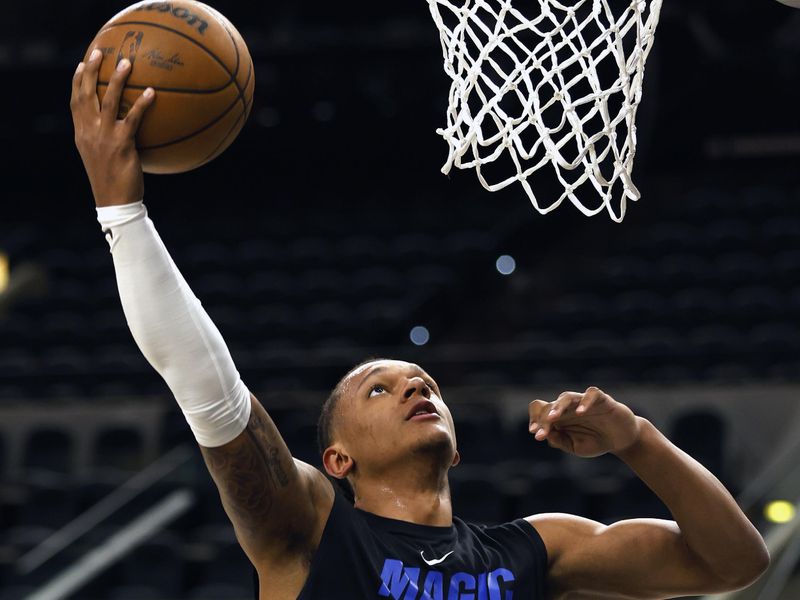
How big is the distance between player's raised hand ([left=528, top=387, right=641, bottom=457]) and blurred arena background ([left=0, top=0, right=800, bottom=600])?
6.74 ft

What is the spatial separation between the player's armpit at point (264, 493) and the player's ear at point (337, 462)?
184 millimetres

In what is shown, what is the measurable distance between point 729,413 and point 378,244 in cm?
431

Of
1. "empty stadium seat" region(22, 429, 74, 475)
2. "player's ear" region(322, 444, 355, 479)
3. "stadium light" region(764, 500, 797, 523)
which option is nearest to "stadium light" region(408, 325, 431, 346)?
"empty stadium seat" region(22, 429, 74, 475)

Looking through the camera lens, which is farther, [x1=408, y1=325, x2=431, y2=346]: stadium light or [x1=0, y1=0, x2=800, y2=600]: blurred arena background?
[x1=408, y1=325, x2=431, y2=346]: stadium light

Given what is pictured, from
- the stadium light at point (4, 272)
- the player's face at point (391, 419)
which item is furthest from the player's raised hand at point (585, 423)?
the stadium light at point (4, 272)

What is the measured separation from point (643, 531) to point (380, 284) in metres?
8.12

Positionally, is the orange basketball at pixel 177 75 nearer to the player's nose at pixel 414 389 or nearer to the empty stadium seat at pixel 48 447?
the player's nose at pixel 414 389

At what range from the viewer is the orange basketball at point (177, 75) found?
2.33 metres

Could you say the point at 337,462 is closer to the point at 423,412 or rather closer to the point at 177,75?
the point at 423,412

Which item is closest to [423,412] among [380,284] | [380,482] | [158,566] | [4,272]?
[380,482]

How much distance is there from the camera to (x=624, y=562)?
2.64 metres

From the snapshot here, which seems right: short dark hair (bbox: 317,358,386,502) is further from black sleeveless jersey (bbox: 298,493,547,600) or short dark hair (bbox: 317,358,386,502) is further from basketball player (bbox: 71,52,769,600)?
black sleeveless jersey (bbox: 298,493,547,600)

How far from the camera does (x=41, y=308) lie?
1115 cm

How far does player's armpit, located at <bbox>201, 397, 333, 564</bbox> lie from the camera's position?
2.35 meters
